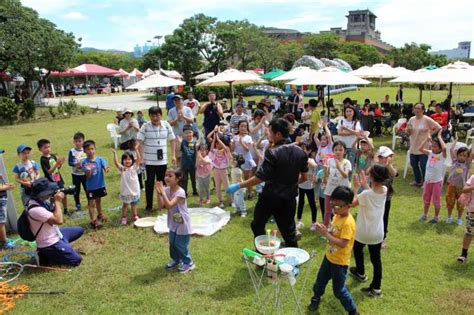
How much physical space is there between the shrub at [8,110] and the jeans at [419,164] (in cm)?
2239

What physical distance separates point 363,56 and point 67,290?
78.0 meters

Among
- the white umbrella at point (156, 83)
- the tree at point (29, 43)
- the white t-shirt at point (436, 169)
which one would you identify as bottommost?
the white t-shirt at point (436, 169)

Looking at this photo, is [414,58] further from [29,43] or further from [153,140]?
[153,140]

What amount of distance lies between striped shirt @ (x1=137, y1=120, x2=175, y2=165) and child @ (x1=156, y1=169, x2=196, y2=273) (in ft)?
7.57

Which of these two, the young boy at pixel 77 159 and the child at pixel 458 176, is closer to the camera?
the child at pixel 458 176

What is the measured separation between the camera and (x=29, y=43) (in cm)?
2342

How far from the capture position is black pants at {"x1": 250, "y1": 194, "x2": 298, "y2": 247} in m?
4.60

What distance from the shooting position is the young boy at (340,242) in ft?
12.1

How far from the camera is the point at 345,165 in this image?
220 inches

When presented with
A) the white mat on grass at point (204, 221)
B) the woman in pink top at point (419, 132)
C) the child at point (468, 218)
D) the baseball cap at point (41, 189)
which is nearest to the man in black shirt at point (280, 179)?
the white mat on grass at point (204, 221)

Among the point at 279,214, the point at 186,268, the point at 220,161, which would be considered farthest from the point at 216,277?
the point at 220,161

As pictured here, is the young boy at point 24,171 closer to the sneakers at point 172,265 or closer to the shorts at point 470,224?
the sneakers at point 172,265

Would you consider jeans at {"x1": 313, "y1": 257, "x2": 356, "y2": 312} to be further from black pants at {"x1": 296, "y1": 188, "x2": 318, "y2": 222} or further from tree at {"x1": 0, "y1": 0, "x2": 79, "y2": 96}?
tree at {"x1": 0, "y1": 0, "x2": 79, "y2": 96}

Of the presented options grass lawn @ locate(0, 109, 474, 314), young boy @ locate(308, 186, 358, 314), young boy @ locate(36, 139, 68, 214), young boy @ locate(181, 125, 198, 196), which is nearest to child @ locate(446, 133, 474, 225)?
grass lawn @ locate(0, 109, 474, 314)
